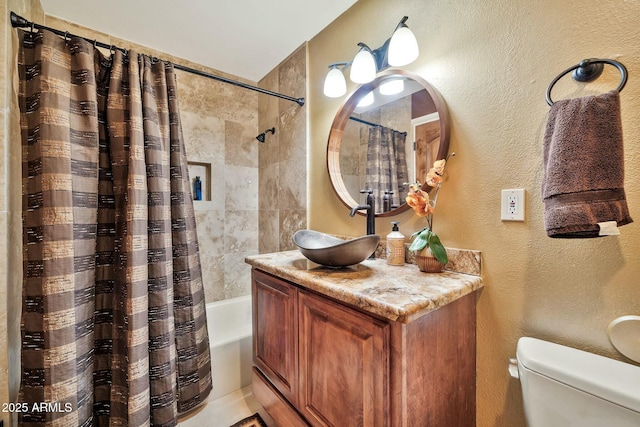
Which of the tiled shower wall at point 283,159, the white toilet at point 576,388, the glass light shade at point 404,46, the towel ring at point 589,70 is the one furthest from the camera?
the tiled shower wall at point 283,159

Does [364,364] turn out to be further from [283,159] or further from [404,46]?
[283,159]

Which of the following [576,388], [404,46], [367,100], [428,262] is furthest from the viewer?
[367,100]

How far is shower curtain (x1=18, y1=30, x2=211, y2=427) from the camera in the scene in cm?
102

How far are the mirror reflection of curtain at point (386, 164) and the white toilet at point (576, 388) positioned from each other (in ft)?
2.50

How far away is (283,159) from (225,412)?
1.74 m

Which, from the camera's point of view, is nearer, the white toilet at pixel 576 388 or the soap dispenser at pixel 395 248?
the white toilet at pixel 576 388

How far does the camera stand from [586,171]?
Answer: 63 cm

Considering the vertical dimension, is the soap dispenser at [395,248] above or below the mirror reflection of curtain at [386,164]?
below

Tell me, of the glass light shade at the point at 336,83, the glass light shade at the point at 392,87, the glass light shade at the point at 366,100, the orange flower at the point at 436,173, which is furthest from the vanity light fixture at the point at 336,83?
the orange flower at the point at 436,173

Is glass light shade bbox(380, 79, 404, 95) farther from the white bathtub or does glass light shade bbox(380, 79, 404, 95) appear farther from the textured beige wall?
the white bathtub

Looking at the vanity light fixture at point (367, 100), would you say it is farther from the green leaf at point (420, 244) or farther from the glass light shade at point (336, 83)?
the green leaf at point (420, 244)

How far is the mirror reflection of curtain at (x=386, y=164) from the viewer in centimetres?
127

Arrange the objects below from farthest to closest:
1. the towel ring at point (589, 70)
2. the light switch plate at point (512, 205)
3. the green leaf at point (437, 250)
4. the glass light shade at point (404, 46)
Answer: the glass light shade at point (404, 46) → the green leaf at point (437, 250) → the light switch plate at point (512, 205) → the towel ring at point (589, 70)

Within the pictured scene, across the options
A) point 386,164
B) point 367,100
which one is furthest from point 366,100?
point 386,164
